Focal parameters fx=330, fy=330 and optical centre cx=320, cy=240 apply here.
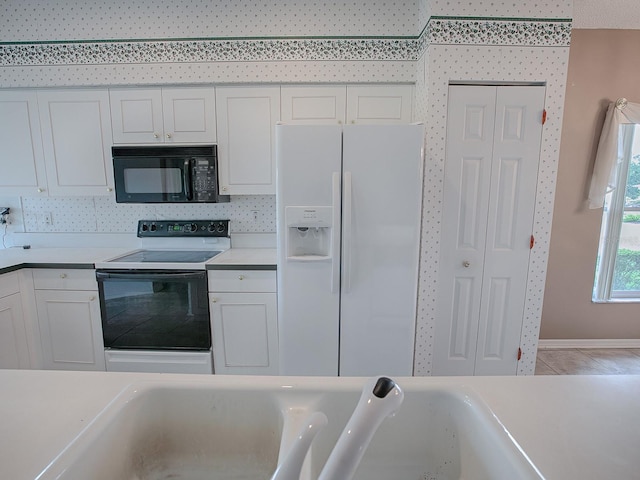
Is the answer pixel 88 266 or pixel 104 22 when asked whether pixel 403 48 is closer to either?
pixel 104 22

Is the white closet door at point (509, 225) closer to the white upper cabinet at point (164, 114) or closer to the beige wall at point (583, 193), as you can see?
the beige wall at point (583, 193)

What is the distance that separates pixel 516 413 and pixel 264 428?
60 cm

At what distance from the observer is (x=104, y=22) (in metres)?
2.33

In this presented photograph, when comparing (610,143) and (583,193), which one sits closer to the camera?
(610,143)

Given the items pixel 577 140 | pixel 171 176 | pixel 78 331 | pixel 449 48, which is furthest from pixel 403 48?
pixel 78 331

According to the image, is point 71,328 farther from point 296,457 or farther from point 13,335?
point 296,457

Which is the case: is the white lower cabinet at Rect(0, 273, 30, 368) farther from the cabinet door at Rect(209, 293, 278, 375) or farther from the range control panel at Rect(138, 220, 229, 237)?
the cabinet door at Rect(209, 293, 278, 375)

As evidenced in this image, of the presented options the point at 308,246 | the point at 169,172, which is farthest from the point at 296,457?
the point at 169,172

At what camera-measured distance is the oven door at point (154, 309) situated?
2.19 m

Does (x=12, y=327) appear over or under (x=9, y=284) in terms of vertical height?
under

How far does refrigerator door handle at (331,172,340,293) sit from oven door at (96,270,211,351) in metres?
0.89

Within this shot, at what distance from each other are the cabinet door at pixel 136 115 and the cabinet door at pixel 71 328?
3.82 feet

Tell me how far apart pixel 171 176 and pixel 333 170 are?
1261mm

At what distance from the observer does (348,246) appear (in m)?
1.89
